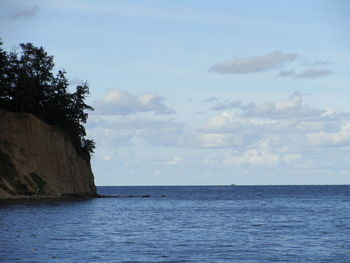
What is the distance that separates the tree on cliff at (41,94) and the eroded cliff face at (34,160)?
5.25m

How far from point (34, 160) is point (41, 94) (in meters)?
16.9

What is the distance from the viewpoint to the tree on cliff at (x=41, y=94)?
100 metres

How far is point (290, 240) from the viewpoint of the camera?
43.8 meters

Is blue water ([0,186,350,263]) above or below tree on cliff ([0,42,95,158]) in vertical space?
below

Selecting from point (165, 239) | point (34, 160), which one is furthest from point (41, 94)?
point (165, 239)

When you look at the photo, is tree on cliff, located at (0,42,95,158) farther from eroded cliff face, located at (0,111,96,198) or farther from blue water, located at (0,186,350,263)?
blue water, located at (0,186,350,263)

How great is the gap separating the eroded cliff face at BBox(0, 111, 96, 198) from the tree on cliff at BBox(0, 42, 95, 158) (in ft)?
17.2

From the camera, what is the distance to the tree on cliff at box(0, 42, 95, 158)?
328 feet

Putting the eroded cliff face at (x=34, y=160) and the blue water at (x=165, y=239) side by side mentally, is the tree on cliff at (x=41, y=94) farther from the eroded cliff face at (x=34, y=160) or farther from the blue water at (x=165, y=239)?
the blue water at (x=165, y=239)

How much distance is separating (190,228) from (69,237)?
13523mm

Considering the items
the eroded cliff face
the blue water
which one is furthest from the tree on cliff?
the blue water

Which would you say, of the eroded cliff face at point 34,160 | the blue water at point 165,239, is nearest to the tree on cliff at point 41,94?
the eroded cliff face at point 34,160

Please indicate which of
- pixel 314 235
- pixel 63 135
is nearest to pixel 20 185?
pixel 63 135

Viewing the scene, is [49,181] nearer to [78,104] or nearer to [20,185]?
[20,185]
